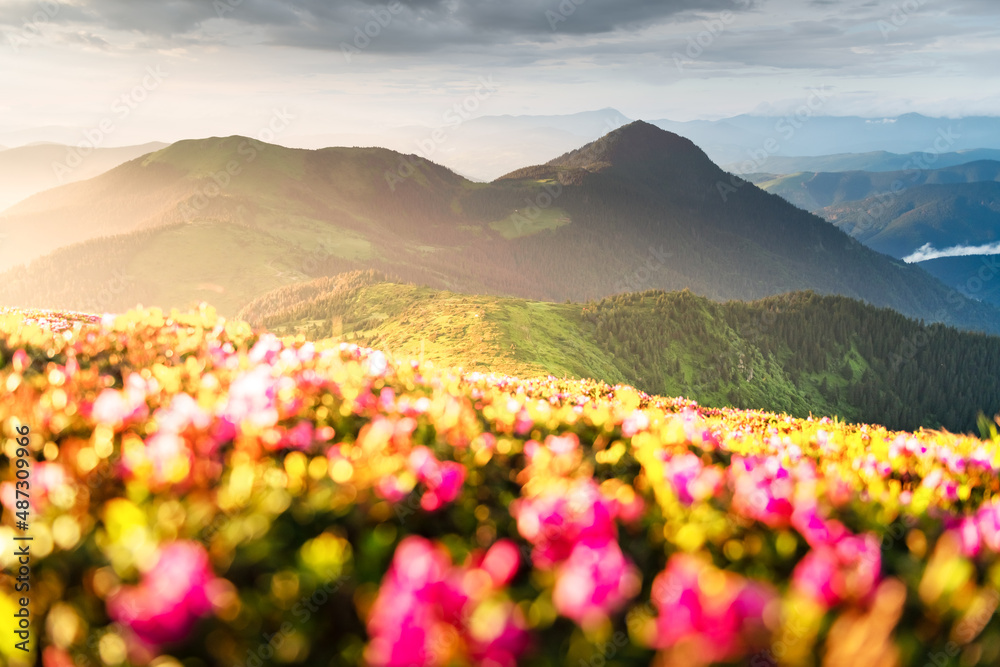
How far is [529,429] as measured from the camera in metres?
5.54

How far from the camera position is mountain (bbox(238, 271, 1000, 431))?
55406mm

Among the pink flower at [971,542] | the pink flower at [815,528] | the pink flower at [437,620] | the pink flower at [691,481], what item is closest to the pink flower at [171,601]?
the pink flower at [437,620]

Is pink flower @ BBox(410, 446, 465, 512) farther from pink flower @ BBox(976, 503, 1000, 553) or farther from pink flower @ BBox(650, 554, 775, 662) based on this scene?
pink flower @ BBox(976, 503, 1000, 553)

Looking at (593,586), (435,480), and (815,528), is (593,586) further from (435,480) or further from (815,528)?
(815,528)

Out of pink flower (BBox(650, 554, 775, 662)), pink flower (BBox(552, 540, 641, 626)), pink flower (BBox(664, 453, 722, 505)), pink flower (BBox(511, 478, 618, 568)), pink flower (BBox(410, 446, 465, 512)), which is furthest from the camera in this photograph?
pink flower (BBox(664, 453, 722, 505))

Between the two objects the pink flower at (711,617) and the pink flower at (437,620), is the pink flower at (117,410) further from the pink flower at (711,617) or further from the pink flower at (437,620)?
the pink flower at (711,617)

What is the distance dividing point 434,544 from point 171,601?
1418 millimetres

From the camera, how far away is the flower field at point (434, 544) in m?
2.22

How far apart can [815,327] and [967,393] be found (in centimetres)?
5078

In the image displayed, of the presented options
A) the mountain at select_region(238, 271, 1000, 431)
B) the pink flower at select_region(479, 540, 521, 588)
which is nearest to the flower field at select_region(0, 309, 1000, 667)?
the pink flower at select_region(479, 540, 521, 588)

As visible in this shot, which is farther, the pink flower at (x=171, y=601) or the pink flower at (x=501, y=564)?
the pink flower at (x=501, y=564)

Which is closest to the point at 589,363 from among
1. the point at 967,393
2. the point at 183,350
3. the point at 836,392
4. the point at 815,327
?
the point at 183,350

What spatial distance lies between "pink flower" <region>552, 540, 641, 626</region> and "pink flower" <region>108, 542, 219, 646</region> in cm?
131

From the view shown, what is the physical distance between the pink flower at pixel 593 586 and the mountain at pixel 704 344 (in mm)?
20016
